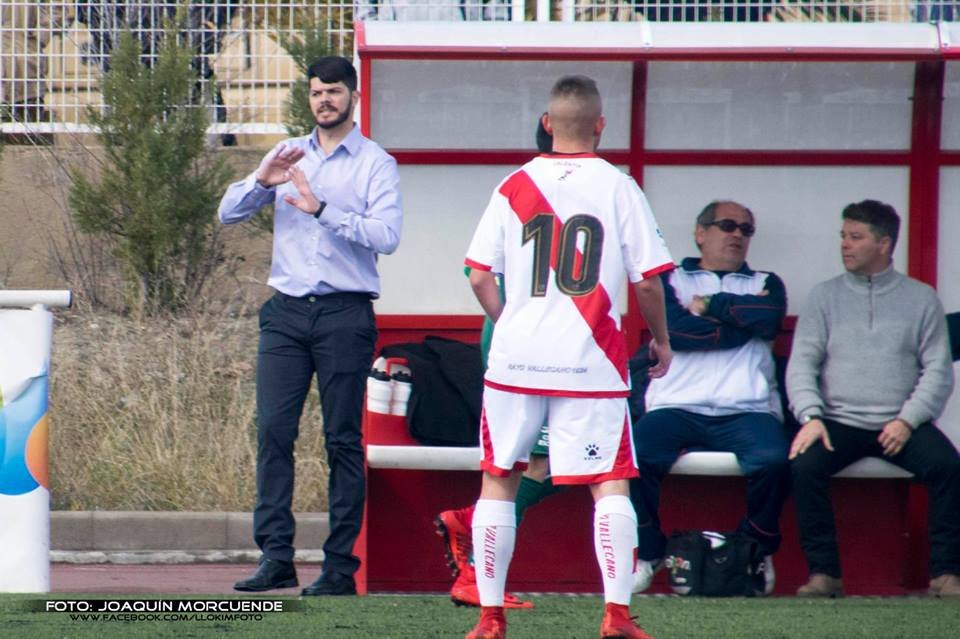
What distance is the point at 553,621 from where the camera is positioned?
5.71 metres

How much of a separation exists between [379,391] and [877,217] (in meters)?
2.12

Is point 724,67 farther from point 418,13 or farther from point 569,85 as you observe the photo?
point 418,13

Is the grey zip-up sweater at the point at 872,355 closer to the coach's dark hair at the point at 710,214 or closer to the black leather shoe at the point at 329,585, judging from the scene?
the coach's dark hair at the point at 710,214

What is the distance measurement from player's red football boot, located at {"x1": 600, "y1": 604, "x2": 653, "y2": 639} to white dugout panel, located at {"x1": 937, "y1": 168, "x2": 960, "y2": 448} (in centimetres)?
281

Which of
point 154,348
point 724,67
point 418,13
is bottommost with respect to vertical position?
point 154,348

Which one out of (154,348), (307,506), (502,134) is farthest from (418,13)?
(502,134)

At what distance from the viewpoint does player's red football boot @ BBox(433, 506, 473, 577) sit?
6.23 metres

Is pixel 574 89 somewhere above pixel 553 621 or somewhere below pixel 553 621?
above

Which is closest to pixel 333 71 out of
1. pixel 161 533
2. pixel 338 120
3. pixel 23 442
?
pixel 338 120

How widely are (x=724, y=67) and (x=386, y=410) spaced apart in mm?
2119

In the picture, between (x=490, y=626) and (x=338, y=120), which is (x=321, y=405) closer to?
(x=338, y=120)

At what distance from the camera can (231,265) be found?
39.8 feet

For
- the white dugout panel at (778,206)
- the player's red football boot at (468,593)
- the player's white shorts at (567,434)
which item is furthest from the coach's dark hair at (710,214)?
the player's white shorts at (567,434)

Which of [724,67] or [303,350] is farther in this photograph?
[724,67]
